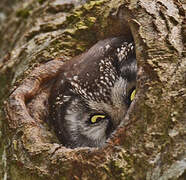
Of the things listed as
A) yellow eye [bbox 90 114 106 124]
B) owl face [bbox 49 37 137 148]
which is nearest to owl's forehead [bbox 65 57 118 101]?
owl face [bbox 49 37 137 148]

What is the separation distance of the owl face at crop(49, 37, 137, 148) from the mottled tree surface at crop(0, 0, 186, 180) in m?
0.08

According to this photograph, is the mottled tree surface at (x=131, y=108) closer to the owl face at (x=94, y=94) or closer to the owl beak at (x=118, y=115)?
the owl face at (x=94, y=94)

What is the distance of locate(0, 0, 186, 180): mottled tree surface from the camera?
1.32 metres

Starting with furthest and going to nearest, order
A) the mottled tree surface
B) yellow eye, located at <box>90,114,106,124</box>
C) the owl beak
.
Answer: yellow eye, located at <box>90,114,106,124</box>
the owl beak
the mottled tree surface

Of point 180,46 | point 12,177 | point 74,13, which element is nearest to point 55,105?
point 12,177

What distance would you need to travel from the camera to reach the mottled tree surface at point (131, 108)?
1.32 metres

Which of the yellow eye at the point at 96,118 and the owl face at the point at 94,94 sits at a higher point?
the owl face at the point at 94,94

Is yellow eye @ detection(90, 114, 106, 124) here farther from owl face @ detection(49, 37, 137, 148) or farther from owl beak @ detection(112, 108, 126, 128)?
owl beak @ detection(112, 108, 126, 128)

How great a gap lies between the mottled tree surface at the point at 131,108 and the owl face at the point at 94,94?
0.08m

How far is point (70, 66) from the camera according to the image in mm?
1786

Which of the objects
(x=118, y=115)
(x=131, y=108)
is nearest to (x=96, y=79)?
(x=118, y=115)

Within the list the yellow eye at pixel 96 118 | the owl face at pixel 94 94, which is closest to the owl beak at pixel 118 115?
the owl face at pixel 94 94

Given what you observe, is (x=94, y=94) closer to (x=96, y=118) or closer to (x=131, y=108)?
(x=96, y=118)

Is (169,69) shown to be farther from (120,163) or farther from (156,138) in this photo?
(120,163)
